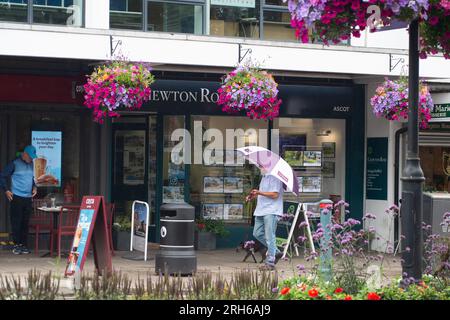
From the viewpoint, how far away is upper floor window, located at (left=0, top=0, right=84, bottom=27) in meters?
14.7

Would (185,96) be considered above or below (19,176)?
above

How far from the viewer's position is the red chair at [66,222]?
49.9ft

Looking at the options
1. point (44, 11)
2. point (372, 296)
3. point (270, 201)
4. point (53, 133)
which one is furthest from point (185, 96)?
point (372, 296)

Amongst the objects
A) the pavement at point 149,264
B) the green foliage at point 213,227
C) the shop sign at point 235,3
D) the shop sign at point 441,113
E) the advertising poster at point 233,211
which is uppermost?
the shop sign at point 235,3

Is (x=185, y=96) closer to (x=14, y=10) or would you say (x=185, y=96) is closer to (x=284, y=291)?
(x=14, y=10)

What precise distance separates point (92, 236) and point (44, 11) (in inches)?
167

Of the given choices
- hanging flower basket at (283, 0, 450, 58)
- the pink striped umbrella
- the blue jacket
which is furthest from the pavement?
hanging flower basket at (283, 0, 450, 58)

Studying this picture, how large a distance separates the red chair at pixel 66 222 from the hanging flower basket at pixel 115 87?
6.01ft

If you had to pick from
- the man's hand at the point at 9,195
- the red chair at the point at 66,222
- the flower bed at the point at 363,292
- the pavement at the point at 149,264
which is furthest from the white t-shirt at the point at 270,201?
the flower bed at the point at 363,292

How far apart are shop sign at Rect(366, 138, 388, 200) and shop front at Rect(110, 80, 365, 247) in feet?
0.58

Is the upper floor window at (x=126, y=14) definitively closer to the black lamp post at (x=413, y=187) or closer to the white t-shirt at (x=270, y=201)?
the white t-shirt at (x=270, y=201)

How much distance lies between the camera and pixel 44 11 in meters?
14.9

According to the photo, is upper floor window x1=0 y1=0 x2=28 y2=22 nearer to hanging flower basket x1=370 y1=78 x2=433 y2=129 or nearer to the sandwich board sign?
the sandwich board sign
